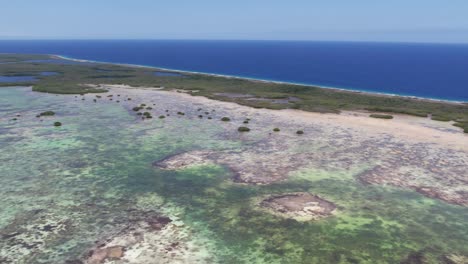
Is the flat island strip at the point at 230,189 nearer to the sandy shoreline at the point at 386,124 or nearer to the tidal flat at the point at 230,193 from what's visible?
the tidal flat at the point at 230,193

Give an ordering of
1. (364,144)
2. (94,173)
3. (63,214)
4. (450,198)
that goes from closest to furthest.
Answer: (63,214) → (450,198) → (94,173) → (364,144)

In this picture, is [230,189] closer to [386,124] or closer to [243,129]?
[243,129]

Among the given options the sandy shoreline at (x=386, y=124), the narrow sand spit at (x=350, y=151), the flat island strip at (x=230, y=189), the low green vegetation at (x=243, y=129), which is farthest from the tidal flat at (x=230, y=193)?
the low green vegetation at (x=243, y=129)

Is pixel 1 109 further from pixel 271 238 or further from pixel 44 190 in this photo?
pixel 271 238

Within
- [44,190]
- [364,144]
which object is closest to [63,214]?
[44,190]

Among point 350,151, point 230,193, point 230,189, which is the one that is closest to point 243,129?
point 350,151

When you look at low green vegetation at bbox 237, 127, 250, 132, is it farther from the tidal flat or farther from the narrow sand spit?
the tidal flat
